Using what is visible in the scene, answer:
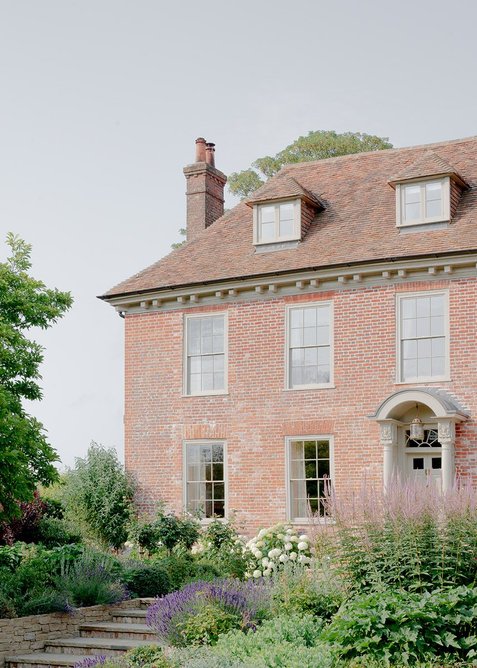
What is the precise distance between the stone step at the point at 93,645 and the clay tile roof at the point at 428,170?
478 inches

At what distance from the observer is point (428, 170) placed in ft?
70.0

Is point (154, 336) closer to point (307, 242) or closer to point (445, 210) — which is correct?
point (307, 242)

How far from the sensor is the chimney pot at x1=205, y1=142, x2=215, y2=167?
2645 cm

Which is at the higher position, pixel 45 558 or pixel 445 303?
pixel 445 303

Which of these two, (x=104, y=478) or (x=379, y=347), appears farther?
(x=104, y=478)

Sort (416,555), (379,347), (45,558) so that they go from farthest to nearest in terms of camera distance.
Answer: (379,347) < (45,558) < (416,555)

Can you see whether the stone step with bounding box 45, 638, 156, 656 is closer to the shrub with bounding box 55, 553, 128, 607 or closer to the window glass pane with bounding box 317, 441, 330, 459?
the shrub with bounding box 55, 553, 128, 607

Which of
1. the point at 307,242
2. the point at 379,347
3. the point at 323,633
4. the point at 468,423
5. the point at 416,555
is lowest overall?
the point at 323,633

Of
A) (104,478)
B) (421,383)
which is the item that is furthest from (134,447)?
(421,383)

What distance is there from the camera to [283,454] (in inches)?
843

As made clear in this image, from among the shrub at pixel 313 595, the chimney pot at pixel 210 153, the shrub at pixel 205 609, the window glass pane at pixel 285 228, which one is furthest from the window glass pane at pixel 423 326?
the shrub at pixel 205 609

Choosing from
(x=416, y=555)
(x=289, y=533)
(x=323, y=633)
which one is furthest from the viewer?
(x=289, y=533)

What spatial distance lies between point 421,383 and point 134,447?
7.11m

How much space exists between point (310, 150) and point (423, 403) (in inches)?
682
